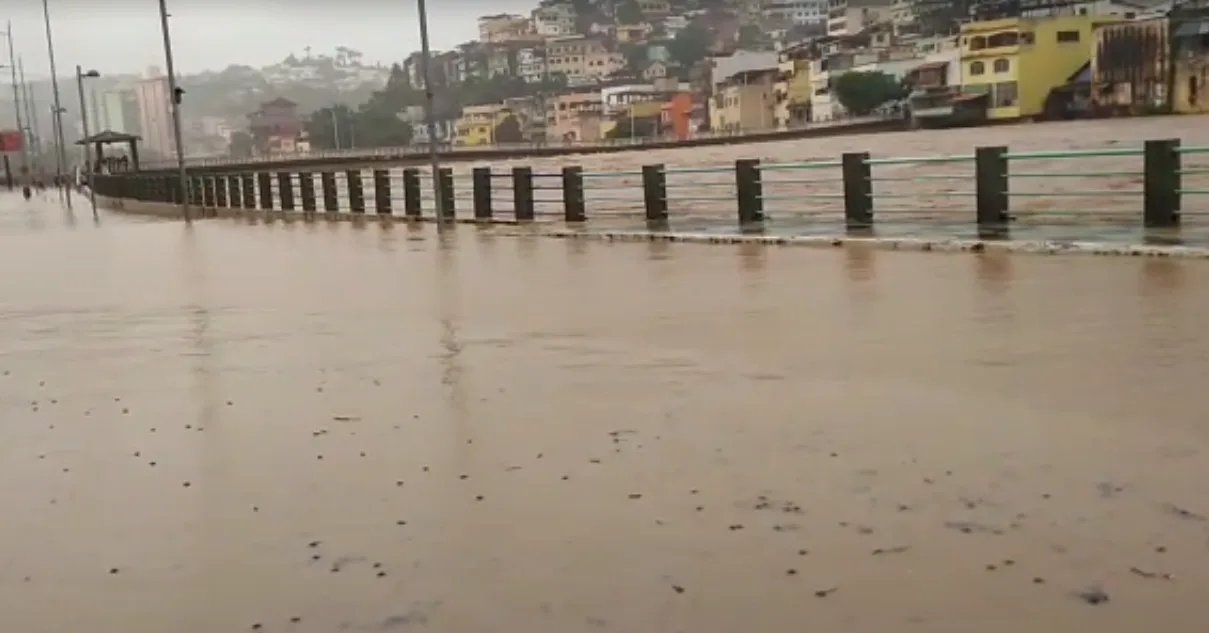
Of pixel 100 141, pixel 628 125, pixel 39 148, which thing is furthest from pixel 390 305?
pixel 39 148

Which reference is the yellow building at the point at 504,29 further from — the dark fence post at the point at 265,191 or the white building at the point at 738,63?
the dark fence post at the point at 265,191

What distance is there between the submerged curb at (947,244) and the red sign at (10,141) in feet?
339

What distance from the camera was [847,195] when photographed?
16578 millimetres

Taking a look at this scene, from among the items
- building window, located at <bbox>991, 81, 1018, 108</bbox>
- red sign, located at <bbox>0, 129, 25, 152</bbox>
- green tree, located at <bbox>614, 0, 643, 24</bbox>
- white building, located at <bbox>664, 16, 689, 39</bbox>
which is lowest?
building window, located at <bbox>991, 81, 1018, 108</bbox>

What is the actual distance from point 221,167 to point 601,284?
80673mm

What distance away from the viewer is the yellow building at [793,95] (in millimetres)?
91750

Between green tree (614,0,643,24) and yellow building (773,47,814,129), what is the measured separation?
146ft

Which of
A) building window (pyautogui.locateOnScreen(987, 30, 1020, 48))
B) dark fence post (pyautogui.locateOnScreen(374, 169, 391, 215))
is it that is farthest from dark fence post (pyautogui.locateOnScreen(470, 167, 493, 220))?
building window (pyautogui.locateOnScreen(987, 30, 1020, 48))

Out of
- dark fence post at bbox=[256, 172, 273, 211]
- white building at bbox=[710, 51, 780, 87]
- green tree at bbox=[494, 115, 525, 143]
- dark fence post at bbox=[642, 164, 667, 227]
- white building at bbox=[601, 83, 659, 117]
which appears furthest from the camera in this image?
white building at bbox=[710, 51, 780, 87]

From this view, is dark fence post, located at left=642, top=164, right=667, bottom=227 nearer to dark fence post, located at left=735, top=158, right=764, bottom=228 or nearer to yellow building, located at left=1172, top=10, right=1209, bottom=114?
dark fence post, located at left=735, top=158, right=764, bottom=228

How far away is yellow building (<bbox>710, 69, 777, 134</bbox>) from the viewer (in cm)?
9394

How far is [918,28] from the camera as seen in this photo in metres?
98.9

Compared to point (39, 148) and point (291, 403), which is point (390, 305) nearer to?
point (291, 403)

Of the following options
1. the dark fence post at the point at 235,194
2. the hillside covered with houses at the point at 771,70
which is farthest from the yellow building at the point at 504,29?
the dark fence post at the point at 235,194
